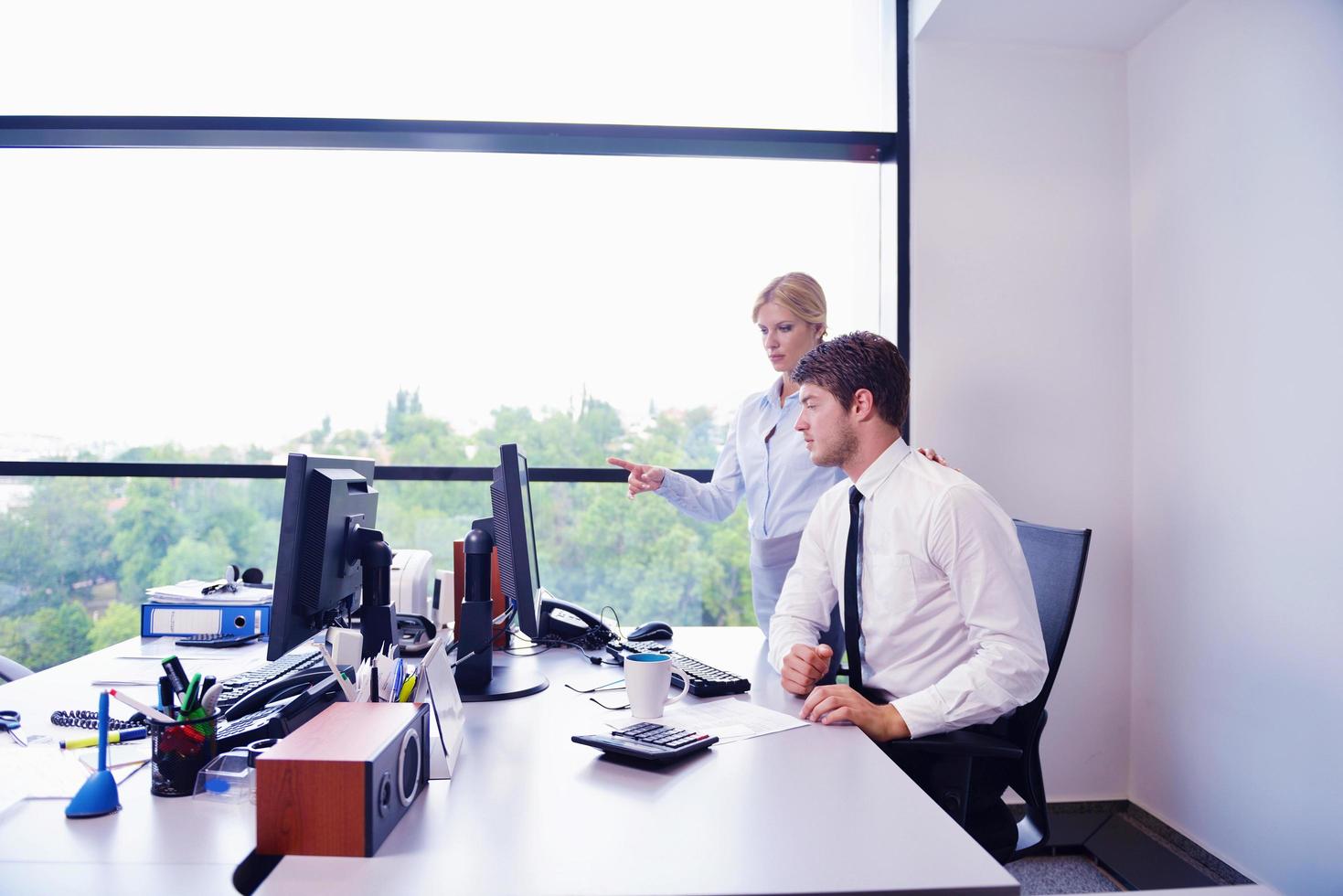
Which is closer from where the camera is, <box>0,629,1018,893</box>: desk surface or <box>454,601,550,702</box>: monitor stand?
<box>0,629,1018,893</box>: desk surface

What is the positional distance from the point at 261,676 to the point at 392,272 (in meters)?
1.83

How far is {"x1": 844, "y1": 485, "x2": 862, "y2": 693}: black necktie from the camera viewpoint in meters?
1.65

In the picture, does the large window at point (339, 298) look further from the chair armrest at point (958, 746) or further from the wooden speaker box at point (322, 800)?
the wooden speaker box at point (322, 800)

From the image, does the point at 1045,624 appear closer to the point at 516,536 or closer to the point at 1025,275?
the point at 516,536

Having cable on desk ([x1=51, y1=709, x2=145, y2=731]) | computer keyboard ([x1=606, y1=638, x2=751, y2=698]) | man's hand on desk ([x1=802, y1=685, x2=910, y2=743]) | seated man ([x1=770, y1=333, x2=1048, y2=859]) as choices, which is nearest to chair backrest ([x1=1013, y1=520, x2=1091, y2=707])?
seated man ([x1=770, y1=333, x2=1048, y2=859])

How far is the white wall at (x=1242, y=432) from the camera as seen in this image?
199cm

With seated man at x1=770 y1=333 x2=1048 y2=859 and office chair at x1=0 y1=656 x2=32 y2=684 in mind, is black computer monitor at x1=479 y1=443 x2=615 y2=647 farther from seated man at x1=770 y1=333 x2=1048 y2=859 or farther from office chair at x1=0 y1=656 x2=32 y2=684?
office chair at x1=0 y1=656 x2=32 y2=684

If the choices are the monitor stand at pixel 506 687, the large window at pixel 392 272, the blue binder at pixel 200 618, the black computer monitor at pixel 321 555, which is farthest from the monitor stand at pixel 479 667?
the large window at pixel 392 272

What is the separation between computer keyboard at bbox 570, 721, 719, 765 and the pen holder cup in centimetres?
52

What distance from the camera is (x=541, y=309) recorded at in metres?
2.96

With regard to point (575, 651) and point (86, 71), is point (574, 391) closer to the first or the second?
point (575, 651)

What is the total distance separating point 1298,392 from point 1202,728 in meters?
1.07

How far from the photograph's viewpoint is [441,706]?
1149 mm

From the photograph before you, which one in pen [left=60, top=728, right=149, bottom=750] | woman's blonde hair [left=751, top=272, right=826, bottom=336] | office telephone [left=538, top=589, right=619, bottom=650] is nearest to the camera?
pen [left=60, top=728, right=149, bottom=750]
